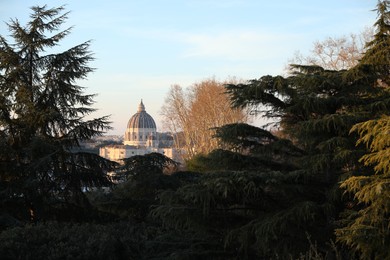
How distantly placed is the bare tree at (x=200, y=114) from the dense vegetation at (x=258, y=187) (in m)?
21.2

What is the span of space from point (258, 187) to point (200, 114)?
2878 cm

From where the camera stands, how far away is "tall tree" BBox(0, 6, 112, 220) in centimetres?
1023

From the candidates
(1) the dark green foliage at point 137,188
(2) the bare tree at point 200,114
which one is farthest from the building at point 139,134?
(1) the dark green foliage at point 137,188

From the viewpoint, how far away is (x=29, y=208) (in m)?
10.4

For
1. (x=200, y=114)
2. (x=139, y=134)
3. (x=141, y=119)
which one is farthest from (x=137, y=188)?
(x=139, y=134)

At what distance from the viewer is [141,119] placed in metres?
128

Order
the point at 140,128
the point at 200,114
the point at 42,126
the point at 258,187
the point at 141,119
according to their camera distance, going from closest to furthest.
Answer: the point at 258,187 < the point at 42,126 < the point at 200,114 < the point at 141,119 < the point at 140,128

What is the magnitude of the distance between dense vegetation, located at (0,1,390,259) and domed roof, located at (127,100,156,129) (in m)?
118

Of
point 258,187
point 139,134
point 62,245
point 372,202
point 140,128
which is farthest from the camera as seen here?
point 140,128

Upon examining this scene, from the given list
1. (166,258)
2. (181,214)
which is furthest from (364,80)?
(166,258)

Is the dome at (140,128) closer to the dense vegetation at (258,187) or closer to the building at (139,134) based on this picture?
the building at (139,134)

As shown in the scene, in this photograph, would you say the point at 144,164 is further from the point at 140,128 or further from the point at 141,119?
the point at 140,128

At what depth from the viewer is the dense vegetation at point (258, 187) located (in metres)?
5.75

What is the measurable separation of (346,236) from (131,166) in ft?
26.6
